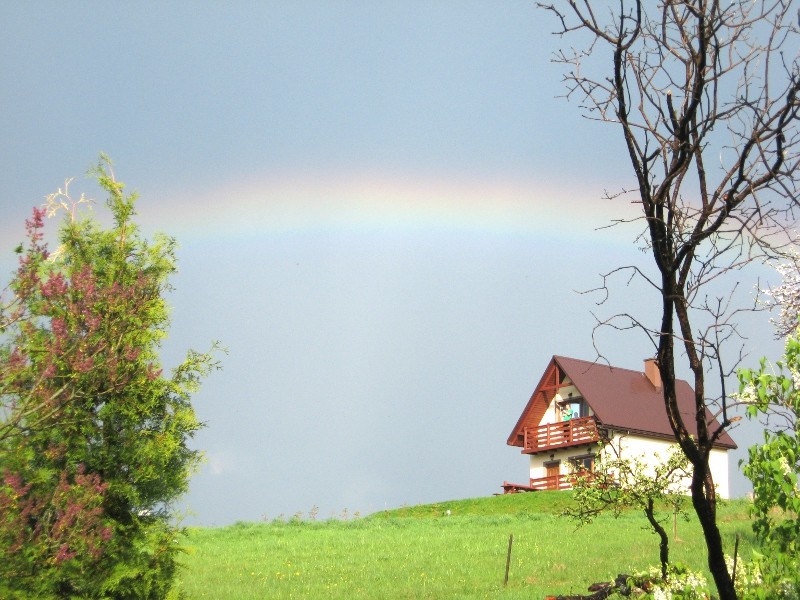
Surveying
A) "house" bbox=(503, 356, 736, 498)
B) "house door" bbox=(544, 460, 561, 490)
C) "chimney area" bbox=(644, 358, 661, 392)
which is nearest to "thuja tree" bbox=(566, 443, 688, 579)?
"house" bbox=(503, 356, 736, 498)

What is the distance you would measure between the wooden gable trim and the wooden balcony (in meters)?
0.71

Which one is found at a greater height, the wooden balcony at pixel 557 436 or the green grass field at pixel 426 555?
the wooden balcony at pixel 557 436

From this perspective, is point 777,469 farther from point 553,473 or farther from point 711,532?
point 553,473

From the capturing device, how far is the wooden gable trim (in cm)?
5303

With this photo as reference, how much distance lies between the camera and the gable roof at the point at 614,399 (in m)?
49.1

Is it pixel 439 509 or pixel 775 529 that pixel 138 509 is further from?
pixel 439 509

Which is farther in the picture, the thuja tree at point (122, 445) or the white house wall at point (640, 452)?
the white house wall at point (640, 452)

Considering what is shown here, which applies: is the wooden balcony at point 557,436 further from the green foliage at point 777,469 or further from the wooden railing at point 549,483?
the green foliage at point 777,469

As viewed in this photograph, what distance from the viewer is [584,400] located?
51.0m

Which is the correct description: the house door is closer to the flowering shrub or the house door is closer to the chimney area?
the chimney area

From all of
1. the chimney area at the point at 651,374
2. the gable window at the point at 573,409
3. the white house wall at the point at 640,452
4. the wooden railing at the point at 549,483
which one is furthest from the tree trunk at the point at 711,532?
the chimney area at the point at 651,374

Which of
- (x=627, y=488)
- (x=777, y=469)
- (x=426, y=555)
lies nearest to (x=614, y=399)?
(x=426, y=555)

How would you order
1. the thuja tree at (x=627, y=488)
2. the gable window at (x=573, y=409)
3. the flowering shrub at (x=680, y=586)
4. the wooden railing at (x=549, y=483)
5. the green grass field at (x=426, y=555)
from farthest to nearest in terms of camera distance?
the gable window at (x=573, y=409), the wooden railing at (x=549, y=483), the green grass field at (x=426, y=555), the thuja tree at (x=627, y=488), the flowering shrub at (x=680, y=586)

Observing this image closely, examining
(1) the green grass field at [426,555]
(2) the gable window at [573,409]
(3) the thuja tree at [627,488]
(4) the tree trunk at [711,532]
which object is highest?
(2) the gable window at [573,409]
